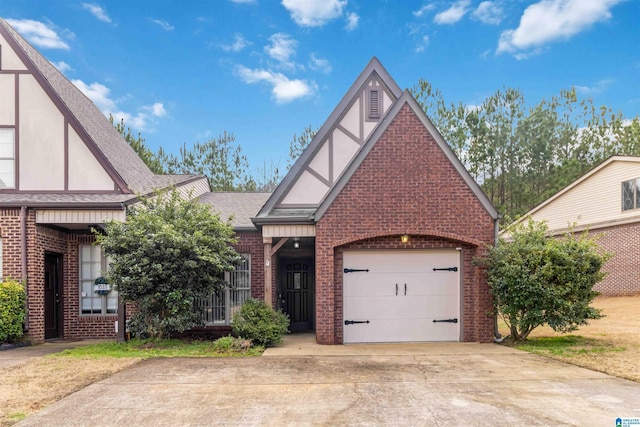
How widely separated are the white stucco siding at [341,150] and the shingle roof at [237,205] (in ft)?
9.25

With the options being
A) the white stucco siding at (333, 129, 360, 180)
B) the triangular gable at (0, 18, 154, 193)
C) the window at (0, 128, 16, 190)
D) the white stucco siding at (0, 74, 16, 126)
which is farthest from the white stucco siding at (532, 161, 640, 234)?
the white stucco siding at (0, 74, 16, 126)

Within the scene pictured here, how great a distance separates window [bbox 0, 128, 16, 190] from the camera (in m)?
11.1

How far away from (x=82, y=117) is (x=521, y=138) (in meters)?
29.4

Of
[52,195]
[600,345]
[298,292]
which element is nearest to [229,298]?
[298,292]

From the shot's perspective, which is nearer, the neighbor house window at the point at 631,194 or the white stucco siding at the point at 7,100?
the white stucco siding at the point at 7,100

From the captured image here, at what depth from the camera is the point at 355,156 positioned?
33.7ft

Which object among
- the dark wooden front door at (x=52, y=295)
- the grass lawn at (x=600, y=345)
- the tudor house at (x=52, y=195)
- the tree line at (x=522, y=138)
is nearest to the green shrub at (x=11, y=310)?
the tudor house at (x=52, y=195)

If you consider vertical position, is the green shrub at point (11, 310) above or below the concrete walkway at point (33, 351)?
above

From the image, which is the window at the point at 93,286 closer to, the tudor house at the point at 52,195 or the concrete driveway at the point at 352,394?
the tudor house at the point at 52,195

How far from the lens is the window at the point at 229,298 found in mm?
11445

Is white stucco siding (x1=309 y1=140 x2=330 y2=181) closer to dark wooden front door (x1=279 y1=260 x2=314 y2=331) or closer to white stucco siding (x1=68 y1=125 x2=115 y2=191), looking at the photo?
dark wooden front door (x1=279 y1=260 x2=314 y2=331)

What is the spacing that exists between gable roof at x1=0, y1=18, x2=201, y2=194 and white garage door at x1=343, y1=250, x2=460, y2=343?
6.02m

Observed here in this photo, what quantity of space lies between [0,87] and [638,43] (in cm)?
2962

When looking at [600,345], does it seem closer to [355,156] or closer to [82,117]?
[355,156]
